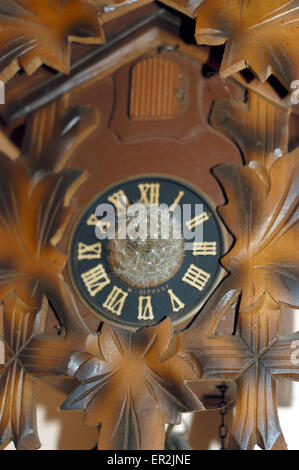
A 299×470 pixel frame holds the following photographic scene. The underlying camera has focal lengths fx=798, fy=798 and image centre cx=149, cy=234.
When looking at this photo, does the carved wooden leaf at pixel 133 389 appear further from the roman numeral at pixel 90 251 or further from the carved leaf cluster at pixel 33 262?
the roman numeral at pixel 90 251

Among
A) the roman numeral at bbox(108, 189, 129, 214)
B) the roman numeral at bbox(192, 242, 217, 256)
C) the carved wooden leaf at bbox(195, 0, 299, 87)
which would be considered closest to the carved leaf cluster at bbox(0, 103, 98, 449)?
the roman numeral at bbox(108, 189, 129, 214)

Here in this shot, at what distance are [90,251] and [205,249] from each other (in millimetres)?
290

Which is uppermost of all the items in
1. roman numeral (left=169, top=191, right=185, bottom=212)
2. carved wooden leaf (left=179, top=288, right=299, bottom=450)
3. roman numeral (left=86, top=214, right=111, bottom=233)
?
roman numeral (left=169, top=191, right=185, bottom=212)

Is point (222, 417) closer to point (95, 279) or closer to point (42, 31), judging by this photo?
point (95, 279)

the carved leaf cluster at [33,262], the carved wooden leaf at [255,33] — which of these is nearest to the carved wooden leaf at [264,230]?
the carved wooden leaf at [255,33]

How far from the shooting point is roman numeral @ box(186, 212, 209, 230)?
1.93m

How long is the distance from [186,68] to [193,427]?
3.35 ft

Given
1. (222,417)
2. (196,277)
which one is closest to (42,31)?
(196,277)

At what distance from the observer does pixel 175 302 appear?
74.2 inches

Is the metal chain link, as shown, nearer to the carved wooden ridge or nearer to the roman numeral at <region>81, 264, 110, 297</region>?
the roman numeral at <region>81, 264, 110, 297</region>

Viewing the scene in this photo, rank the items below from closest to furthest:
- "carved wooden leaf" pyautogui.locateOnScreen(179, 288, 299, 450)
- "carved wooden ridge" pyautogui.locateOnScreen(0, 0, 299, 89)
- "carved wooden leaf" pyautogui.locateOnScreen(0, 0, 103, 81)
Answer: "carved wooden leaf" pyautogui.locateOnScreen(179, 288, 299, 450) → "carved wooden ridge" pyautogui.locateOnScreen(0, 0, 299, 89) → "carved wooden leaf" pyautogui.locateOnScreen(0, 0, 103, 81)

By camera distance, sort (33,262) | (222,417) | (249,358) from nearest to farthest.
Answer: (249,358) < (33,262) < (222,417)

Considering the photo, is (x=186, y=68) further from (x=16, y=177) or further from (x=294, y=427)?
(x=294, y=427)

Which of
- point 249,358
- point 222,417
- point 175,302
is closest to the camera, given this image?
point 249,358
